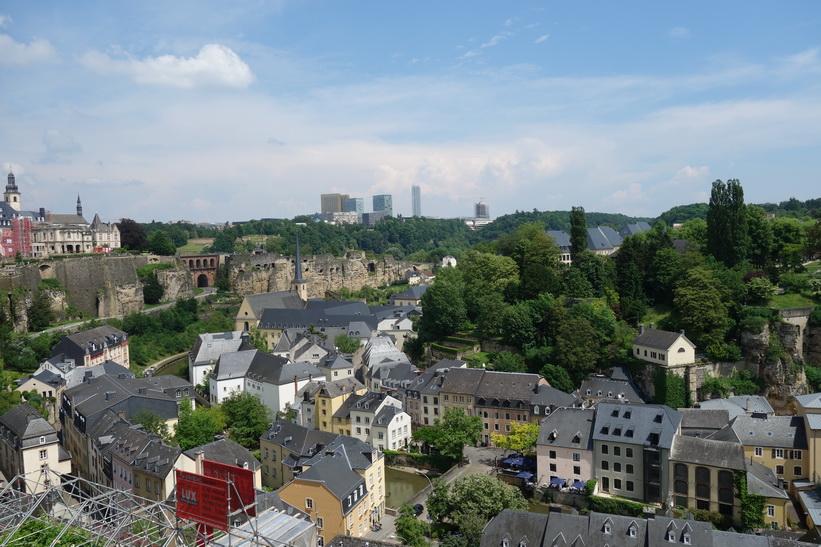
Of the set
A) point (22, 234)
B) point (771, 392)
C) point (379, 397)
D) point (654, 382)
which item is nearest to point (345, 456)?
point (379, 397)

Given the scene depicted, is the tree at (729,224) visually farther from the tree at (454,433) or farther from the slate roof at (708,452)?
the tree at (454,433)

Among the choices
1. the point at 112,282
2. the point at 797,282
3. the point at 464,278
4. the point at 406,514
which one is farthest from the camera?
the point at 112,282

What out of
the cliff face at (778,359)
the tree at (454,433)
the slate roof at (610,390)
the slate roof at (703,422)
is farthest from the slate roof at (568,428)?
the cliff face at (778,359)

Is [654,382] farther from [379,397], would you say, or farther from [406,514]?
[406,514]

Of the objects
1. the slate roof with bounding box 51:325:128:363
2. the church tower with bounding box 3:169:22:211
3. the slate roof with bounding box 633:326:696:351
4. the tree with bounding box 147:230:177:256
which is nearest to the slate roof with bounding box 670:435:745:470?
the slate roof with bounding box 633:326:696:351

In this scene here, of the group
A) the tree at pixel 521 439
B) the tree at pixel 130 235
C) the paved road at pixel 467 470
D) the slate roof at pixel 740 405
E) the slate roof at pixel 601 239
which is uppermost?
the tree at pixel 130 235

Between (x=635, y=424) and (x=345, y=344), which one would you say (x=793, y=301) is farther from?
(x=345, y=344)
